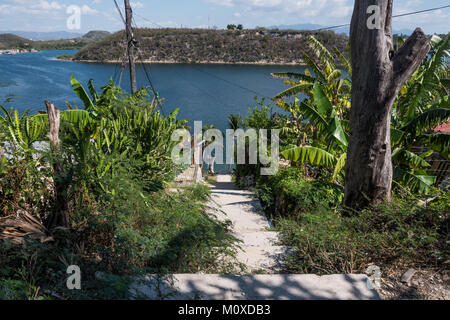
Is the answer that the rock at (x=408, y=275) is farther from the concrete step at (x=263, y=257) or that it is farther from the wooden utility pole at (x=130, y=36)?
the wooden utility pole at (x=130, y=36)

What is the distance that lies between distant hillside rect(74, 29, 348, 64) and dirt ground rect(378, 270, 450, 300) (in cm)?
5599

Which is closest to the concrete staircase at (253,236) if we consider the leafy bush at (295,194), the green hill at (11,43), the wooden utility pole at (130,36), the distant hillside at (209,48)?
the leafy bush at (295,194)

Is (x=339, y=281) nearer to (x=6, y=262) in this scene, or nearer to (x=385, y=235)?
(x=385, y=235)

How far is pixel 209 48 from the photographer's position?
60812 millimetres

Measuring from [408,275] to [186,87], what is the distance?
38143 mm

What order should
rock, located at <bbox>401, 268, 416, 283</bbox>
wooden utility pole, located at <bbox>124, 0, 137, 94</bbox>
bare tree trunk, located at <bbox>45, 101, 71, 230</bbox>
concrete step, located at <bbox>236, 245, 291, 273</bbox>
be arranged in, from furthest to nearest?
wooden utility pole, located at <bbox>124, 0, 137, 94</bbox> → bare tree trunk, located at <bbox>45, 101, 71, 230</bbox> → concrete step, located at <bbox>236, 245, 291, 273</bbox> → rock, located at <bbox>401, 268, 416, 283</bbox>

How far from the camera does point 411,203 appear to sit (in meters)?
3.71

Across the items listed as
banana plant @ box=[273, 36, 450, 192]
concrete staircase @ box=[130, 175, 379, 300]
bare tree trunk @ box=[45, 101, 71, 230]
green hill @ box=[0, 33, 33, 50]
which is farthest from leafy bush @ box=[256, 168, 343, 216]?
green hill @ box=[0, 33, 33, 50]

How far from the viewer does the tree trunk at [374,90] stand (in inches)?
151

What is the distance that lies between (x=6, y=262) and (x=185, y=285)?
1.47 meters

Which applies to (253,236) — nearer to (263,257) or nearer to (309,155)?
(263,257)

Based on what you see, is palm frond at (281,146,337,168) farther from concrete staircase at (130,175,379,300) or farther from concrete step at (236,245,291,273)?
concrete staircase at (130,175,379,300)

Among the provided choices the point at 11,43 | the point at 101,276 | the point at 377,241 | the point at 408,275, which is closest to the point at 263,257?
the point at 377,241

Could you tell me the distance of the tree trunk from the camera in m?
3.83
